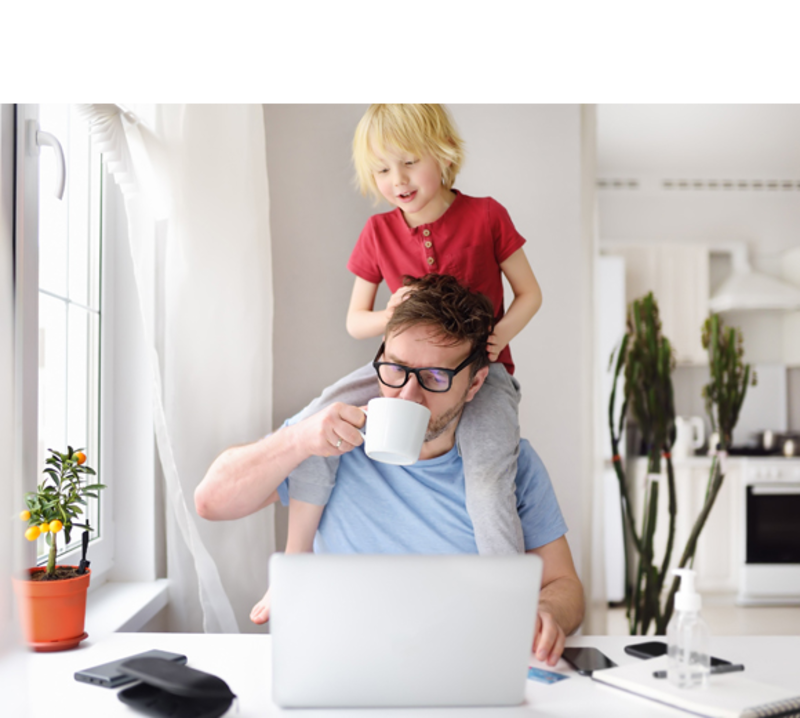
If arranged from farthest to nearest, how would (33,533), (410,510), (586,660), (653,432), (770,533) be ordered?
(770,533), (653,432), (410,510), (33,533), (586,660)

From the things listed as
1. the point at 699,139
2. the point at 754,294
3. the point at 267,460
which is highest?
the point at 699,139

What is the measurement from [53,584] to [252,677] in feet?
1.28

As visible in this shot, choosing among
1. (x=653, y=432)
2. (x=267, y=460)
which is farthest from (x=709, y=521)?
(x=267, y=460)

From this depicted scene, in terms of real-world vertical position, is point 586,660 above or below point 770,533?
above

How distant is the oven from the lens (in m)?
4.15

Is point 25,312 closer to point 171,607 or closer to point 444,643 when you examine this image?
point 171,607

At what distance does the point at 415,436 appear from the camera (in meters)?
1.13

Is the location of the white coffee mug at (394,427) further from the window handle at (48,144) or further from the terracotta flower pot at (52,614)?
the window handle at (48,144)

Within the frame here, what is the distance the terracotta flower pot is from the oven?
3965 millimetres

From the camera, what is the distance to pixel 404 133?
5.27 feet

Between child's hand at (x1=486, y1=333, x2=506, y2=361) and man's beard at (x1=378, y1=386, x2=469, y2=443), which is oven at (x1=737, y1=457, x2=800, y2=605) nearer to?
child's hand at (x1=486, y1=333, x2=506, y2=361)

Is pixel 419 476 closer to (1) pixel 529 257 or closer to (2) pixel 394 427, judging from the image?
(2) pixel 394 427

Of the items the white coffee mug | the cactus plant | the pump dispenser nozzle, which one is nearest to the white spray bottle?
the pump dispenser nozzle

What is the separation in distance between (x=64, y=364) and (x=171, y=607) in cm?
64
